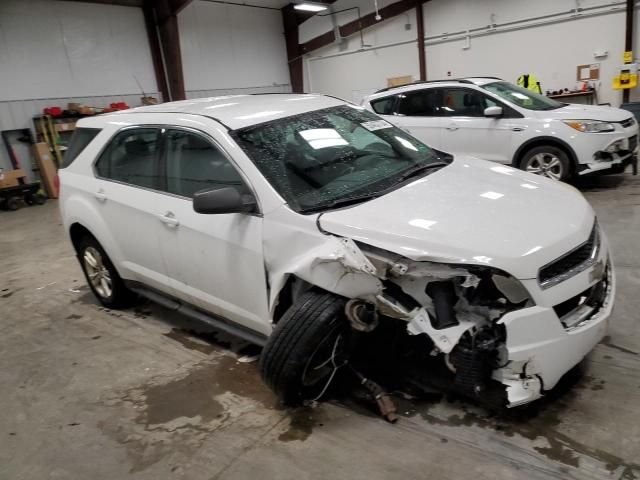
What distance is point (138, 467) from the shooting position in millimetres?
2242

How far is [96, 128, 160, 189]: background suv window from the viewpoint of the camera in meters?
3.11

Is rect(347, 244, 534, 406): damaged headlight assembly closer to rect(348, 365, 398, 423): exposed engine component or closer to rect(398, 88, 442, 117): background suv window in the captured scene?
rect(348, 365, 398, 423): exposed engine component

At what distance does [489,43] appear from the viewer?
12055 mm

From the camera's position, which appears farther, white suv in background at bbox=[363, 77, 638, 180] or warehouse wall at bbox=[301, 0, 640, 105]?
warehouse wall at bbox=[301, 0, 640, 105]

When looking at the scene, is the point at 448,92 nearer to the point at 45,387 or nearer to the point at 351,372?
the point at 351,372

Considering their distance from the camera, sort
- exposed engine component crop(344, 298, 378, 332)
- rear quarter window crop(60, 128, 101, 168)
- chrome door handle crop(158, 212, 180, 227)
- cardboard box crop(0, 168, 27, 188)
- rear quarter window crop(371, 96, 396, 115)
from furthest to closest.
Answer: cardboard box crop(0, 168, 27, 188) → rear quarter window crop(371, 96, 396, 115) → rear quarter window crop(60, 128, 101, 168) → chrome door handle crop(158, 212, 180, 227) → exposed engine component crop(344, 298, 378, 332)

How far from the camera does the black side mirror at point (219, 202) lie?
2348 mm

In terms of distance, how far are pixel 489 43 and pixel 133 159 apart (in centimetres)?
1123

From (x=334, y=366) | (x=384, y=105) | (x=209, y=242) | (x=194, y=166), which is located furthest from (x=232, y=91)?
(x=334, y=366)

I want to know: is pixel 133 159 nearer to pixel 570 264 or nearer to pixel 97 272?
pixel 97 272

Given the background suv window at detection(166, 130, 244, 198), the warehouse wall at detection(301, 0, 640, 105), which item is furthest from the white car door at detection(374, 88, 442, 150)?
the warehouse wall at detection(301, 0, 640, 105)

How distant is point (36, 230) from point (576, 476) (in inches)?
303

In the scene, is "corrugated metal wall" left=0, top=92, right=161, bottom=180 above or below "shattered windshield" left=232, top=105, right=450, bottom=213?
above

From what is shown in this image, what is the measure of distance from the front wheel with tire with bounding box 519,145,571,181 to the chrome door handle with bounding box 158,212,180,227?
15.5 ft
